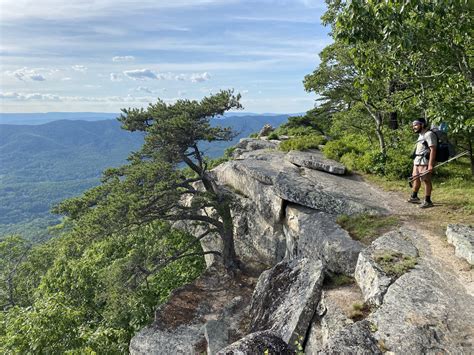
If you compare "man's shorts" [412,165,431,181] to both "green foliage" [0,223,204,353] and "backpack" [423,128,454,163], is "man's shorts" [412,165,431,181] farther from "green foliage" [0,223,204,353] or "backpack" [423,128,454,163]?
"green foliage" [0,223,204,353]

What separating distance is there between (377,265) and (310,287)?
2.04m

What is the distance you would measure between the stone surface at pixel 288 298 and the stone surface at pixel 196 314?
6.84 feet

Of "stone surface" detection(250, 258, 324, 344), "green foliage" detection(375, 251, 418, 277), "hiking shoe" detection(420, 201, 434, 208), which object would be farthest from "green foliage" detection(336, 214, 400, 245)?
"stone surface" detection(250, 258, 324, 344)

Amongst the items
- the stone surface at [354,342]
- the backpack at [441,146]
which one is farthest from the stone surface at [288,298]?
the backpack at [441,146]

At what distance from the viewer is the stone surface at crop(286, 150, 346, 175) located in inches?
698

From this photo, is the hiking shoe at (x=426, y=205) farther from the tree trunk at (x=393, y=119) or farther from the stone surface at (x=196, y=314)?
the tree trunk at (x=393, y=119)

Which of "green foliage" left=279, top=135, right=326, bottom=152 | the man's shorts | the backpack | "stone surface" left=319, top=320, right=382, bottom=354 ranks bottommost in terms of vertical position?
"stone surface" left=319, top=320, right=382, bottom=354

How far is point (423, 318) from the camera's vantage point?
23.7 ft

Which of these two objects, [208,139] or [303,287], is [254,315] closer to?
[303,287]

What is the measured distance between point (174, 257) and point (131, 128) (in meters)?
6.90

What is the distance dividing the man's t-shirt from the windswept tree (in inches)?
350

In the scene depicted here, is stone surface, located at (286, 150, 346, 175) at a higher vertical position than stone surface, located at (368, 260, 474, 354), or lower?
higher

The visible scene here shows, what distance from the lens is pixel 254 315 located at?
1273 centimetres

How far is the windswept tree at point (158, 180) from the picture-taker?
574 inches
